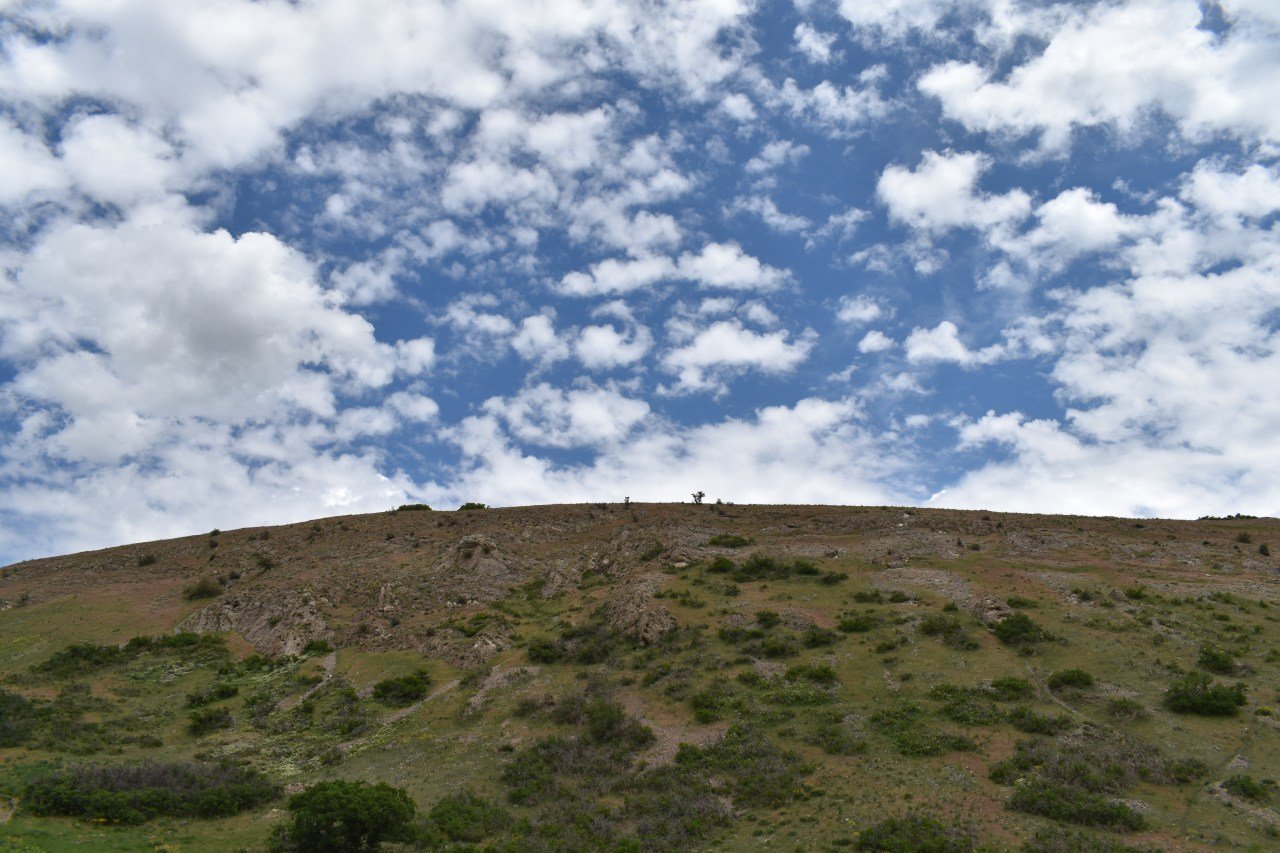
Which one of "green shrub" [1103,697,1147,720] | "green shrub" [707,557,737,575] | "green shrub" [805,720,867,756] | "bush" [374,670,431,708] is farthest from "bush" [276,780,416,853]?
"green shrub" [707,557,737,575]

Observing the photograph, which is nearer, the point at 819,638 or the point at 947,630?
the point at 947,630

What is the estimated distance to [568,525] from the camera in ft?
244

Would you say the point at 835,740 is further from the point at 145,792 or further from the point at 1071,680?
the point at 145,792

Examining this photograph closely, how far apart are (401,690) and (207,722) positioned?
36.4 feet

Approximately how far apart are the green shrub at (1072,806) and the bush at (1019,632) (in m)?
15.0

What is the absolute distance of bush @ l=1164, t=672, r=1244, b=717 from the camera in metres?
33.0

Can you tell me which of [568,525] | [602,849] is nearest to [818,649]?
[602,849]

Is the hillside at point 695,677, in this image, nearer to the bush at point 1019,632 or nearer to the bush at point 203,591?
the bush at point 1019,632

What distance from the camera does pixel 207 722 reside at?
140 feet

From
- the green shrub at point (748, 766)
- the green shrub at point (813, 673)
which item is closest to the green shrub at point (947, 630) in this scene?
the green shrub at point (813, 673)

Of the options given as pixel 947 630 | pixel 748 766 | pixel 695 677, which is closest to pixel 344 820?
pixel 748 766

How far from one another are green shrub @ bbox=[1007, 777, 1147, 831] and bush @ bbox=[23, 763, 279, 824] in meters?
33.5

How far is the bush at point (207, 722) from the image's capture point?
4197 cm

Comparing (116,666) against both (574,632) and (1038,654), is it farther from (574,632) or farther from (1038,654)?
(1038,654)
